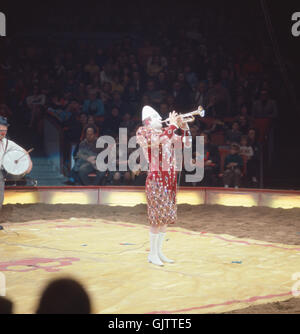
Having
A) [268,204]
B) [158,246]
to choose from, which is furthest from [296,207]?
[158,246]

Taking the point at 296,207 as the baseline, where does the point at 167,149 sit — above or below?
above

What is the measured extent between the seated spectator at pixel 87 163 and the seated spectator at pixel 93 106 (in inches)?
56.4

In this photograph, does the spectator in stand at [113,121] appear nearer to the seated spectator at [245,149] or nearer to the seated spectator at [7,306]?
the seated spectator at [245,149]

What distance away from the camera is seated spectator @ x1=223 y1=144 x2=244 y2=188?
979 centimetres

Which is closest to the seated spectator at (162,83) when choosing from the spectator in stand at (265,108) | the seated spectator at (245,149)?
the spectator in stand at (265,108)

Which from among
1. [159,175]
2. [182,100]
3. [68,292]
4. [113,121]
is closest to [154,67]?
[182,100]

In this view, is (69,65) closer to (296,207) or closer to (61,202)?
(61,202)

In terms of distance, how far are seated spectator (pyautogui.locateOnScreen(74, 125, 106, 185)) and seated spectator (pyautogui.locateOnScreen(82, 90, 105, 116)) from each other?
4.70ft

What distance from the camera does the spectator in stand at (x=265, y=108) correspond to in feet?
36.8

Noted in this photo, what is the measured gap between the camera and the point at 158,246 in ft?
17.0

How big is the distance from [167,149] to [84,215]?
399 cm

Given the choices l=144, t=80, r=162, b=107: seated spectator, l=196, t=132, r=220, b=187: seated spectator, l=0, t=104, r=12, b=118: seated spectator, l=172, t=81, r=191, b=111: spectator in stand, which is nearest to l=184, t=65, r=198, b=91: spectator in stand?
l=172, t=81, r=191, b=111: spectator in stand
